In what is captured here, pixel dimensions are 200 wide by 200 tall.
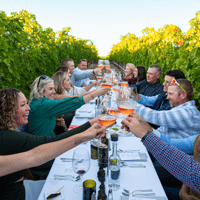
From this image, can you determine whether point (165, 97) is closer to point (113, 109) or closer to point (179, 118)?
point (179, 118)

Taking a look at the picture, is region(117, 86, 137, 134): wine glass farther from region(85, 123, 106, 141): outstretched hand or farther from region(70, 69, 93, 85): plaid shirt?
region(70, 69, 93, 85): plaid shirt

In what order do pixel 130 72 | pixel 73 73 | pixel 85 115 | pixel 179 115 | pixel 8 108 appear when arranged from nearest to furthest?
pixel 8 108 → pixel 179 115 → pixel 85 115 → pixel 73 73 → pixel 130 72

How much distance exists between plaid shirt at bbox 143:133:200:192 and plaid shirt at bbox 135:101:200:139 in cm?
90

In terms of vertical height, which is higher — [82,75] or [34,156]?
[82,75]

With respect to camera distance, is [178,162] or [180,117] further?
[180,117]

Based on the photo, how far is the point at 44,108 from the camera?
1775mm

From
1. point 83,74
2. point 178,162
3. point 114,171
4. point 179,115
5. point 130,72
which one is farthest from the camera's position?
point 130,72

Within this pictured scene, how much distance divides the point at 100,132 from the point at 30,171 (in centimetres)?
95

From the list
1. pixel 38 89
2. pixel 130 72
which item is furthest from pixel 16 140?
pixel 130 72

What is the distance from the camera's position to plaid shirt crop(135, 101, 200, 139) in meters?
1.74

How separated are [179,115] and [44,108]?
150 cm

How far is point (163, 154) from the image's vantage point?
97cm

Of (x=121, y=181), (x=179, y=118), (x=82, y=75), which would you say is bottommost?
(x=121, y=181)

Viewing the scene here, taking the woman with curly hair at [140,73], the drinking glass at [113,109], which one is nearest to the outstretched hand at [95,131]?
the drinking glass at [113,109]
